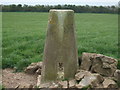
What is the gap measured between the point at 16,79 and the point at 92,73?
2.20 meters

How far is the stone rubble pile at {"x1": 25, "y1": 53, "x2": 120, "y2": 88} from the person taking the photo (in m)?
6.76

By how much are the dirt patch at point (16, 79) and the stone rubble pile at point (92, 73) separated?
0.22 m

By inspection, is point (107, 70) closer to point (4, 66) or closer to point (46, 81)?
point (46, 81)

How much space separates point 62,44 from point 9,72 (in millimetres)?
2496

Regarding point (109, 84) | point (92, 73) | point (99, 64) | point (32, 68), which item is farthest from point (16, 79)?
point (109, 84)

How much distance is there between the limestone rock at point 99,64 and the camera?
7.61m

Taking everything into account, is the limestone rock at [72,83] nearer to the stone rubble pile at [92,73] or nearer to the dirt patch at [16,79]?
the stone rubble pile at [92,73]

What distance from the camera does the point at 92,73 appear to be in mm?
7445

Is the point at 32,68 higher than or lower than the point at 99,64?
lower

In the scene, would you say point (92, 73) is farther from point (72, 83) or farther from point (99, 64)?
point (72, 83)

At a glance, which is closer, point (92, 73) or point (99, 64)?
point (92, 73)

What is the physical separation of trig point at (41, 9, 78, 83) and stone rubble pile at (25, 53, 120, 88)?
10.7 inches

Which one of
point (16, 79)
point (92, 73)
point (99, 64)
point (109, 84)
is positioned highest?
point (99, 64)

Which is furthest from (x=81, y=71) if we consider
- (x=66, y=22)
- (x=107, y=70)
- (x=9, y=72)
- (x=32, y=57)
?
(x=32, y=57)
